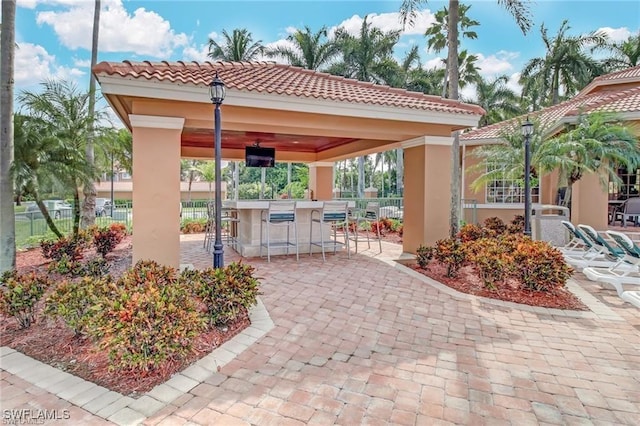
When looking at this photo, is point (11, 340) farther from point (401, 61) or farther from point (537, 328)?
point (401, 61)

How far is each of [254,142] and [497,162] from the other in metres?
7.70

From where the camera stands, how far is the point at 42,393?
2.95 metres

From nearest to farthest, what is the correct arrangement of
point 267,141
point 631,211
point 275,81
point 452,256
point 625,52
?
point 452,256 → point 275,81 → point 267,141 → point 631,211 → point 625,52

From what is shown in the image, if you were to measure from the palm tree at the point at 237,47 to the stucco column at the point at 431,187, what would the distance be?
19.1 meters

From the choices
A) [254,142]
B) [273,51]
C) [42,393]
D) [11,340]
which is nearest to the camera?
[42,393]

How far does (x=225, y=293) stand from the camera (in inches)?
163

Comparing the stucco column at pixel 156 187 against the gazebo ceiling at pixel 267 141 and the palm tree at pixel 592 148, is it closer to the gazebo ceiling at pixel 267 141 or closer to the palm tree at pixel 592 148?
the gazebo ceiling at pixel 267 141

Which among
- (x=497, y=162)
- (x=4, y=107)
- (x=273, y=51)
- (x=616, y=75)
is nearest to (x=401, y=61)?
(x=273, y=51)

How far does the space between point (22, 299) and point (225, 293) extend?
2.35m

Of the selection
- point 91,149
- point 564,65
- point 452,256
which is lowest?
point 452,256

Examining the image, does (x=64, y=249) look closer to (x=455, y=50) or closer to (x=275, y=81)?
(x=275, y=81)

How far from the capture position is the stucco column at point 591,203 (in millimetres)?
10773

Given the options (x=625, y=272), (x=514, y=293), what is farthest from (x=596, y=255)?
(x=514, y=293)

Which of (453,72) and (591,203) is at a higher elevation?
(453,72)
